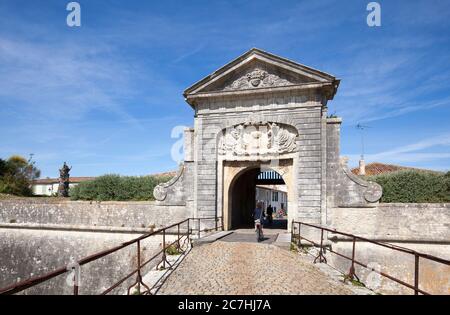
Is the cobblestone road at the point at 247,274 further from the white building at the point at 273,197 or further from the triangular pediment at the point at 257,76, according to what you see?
the white building at the point at 273,197

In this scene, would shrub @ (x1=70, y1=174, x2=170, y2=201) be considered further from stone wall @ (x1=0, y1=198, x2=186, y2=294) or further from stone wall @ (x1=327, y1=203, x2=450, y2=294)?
stone wall @ (x1=327, y1=203, x2=450, y2=294)

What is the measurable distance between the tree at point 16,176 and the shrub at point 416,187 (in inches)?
854

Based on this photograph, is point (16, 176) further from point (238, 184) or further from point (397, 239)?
point (397, 239)

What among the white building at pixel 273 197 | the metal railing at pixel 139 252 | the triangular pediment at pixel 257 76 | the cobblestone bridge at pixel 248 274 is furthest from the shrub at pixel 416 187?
the white building at pixel 273 197

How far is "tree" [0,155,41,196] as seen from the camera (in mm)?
20333

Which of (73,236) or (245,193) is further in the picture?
(245,193)

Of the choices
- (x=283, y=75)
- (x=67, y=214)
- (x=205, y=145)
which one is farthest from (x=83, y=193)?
(x=283, y=75)

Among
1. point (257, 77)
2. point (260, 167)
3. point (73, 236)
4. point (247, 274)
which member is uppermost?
point (257, 77)

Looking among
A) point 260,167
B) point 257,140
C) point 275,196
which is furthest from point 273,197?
point 257,140

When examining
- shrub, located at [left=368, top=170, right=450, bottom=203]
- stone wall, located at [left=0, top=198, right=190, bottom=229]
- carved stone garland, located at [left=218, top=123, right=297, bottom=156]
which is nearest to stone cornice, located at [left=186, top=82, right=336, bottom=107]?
carved stone garland, located at [left=218, top=123, right=297, bottom=156]

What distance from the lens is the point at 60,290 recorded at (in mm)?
13938

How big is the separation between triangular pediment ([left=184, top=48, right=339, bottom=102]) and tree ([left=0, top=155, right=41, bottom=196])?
14.8 metres

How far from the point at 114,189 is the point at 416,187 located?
14262 millimetres

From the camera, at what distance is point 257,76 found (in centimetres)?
1241
